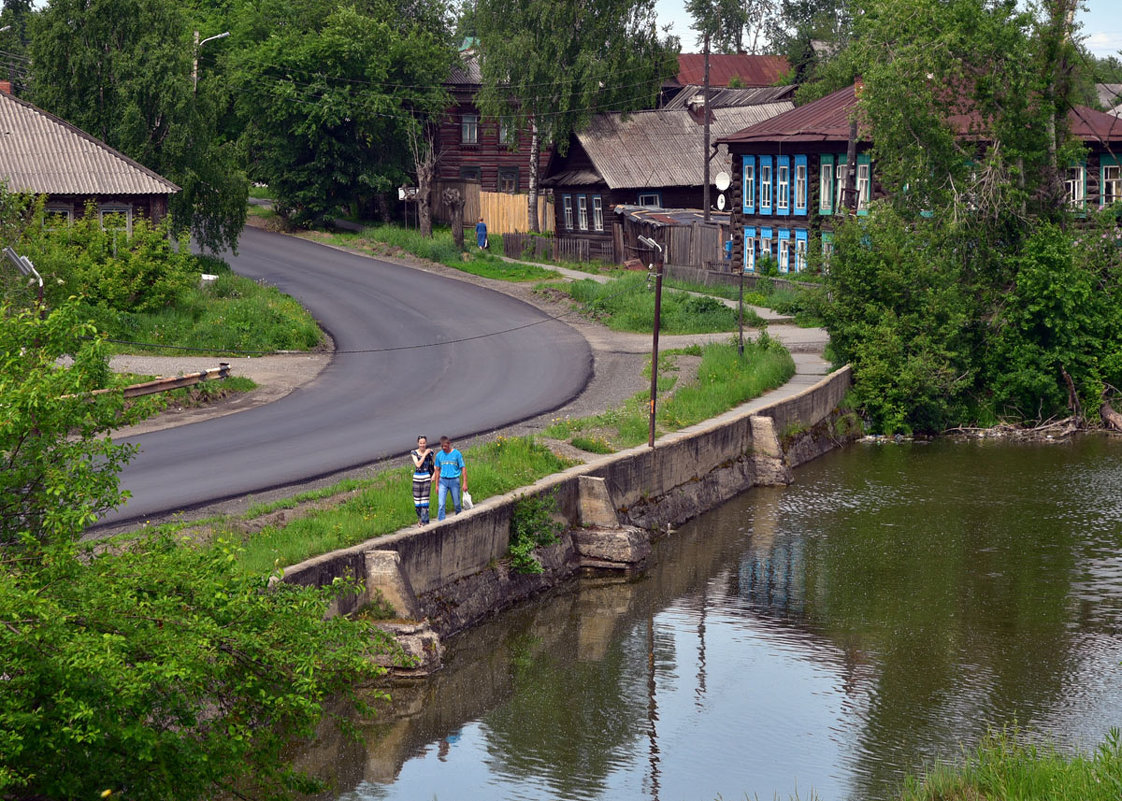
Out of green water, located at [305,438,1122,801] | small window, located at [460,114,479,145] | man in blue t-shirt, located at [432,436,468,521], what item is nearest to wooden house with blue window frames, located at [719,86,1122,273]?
small window, located at [460,114,479,145]

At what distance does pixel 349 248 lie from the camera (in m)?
54.6

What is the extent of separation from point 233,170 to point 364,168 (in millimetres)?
13624

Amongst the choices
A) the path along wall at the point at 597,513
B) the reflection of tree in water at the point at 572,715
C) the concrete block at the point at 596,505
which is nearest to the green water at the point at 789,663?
the reflection of tree in water at the point at 572,715

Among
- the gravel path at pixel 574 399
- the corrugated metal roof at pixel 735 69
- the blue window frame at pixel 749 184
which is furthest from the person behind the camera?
the corrugated metal roof at pixel 735 69

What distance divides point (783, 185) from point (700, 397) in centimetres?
2080

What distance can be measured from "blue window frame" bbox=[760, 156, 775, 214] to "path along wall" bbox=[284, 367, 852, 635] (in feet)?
56.2

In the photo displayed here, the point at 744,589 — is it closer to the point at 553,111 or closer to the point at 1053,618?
the point at 1053,618

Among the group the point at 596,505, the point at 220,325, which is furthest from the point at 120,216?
the point at 596,505

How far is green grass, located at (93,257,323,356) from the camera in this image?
34281mm

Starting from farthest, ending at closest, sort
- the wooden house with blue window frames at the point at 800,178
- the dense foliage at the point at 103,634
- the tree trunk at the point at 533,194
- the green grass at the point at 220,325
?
1. the tree trunk at the point at 533,194
2. the wooden house with blue window frames at the point at 800,178
3. the green grass at the point at 220,325
4. the dense foliage at the point at 103,634

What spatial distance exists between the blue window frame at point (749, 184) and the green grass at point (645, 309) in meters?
8.36

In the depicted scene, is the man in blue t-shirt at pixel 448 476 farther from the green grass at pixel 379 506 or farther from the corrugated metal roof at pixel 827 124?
the corrugated metal roof at pixel 827 124

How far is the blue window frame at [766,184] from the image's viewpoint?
50.6 metres

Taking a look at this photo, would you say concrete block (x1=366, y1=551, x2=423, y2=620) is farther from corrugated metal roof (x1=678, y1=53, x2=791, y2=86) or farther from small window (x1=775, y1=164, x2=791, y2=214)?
corrugated metal roof (x1=678, y1=53, x2=791, y2=86)
